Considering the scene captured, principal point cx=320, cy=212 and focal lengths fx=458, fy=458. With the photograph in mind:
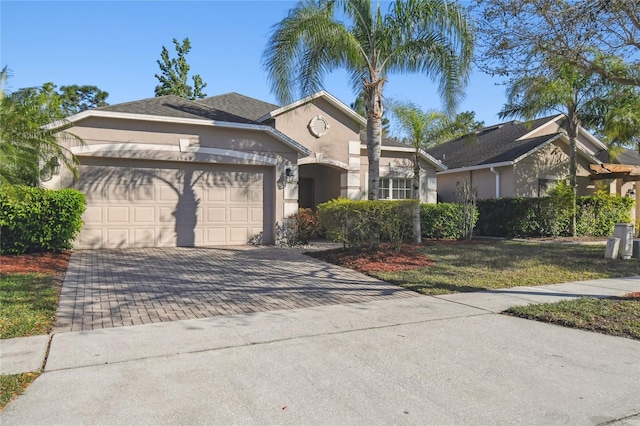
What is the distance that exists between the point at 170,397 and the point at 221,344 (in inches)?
53.3

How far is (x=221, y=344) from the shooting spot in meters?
5.10

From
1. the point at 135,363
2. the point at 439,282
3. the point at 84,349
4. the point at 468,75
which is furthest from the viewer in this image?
the point at 468,75

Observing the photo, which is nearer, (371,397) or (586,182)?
(371,397)

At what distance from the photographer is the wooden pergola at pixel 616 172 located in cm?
1925

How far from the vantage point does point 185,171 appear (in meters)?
14.0

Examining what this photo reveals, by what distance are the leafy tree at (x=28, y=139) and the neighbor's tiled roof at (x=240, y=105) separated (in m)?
5.64

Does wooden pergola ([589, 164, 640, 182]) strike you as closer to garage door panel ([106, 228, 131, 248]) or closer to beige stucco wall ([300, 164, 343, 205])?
beige stucco wall ([300, 164, 343, 205])

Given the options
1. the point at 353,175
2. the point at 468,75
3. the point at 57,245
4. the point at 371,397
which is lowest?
the point at 371,397

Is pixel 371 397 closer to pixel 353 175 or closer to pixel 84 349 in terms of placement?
pixel 84 349

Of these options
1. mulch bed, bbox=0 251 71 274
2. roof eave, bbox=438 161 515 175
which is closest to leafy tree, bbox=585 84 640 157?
roof eave, bbox=438 161 515 175

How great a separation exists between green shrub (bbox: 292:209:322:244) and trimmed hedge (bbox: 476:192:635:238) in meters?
8.14

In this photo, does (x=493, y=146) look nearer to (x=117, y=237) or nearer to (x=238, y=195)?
(x=238, y=195)

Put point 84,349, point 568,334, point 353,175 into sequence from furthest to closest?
point 353,175 → point 568,334 → point 84,349

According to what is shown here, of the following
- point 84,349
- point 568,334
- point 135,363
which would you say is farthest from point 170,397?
point 568,334
